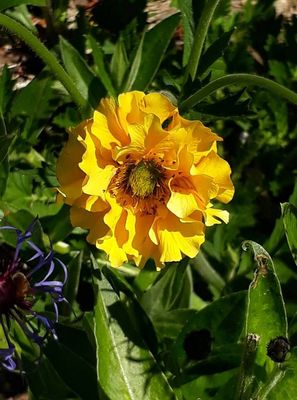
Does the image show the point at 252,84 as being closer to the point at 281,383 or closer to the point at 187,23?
the point at 187,23

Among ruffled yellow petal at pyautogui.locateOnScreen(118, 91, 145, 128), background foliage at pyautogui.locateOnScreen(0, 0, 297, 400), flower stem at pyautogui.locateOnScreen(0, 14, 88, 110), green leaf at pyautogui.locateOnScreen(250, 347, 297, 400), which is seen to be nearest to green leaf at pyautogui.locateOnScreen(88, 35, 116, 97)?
background foliage at pyautogui.locateOnScreen(0, 0, 297, 400)

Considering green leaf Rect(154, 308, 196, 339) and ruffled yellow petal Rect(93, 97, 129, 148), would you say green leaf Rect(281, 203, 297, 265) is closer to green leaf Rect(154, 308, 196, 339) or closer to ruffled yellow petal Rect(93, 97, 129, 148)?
green leaf Rect(154, 308, 196, 339)

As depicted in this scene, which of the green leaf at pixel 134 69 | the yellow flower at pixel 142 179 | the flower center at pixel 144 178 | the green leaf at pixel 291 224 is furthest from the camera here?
the green leaf at pixel 134 69

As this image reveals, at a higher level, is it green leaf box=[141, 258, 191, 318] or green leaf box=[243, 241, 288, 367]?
green leaf box=[243, 241, 288, 367]

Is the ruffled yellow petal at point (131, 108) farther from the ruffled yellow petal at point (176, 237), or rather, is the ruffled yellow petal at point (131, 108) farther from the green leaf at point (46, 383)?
the green leaf at point (46, 383)

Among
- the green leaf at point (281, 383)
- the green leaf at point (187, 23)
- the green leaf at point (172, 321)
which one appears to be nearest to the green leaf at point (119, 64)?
the green leaf at point (187, 23)

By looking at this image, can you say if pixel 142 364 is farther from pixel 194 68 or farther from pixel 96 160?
pixel 194 68
